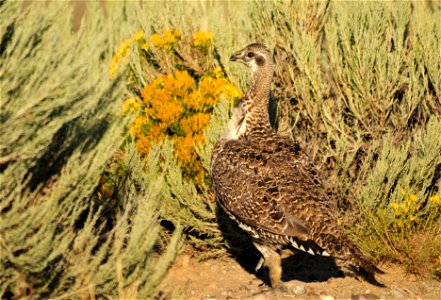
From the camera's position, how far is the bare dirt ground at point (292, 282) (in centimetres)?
639

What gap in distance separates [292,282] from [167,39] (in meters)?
3.04

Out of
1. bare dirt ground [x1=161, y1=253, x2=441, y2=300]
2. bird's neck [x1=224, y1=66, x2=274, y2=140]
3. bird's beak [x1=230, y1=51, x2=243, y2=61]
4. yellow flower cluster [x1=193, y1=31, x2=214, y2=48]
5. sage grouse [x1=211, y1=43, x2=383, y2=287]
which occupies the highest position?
yellow flower cluster [x1=193, y1=31, x2=214, y2=48]

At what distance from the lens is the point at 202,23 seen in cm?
900

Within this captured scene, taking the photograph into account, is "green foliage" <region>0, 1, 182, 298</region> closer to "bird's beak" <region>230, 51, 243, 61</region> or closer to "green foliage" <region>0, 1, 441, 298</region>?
"green foliage" <region>0, 1, 441, 298</region>

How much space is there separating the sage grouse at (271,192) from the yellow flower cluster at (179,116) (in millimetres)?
569

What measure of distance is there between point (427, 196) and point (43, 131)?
4364 mm

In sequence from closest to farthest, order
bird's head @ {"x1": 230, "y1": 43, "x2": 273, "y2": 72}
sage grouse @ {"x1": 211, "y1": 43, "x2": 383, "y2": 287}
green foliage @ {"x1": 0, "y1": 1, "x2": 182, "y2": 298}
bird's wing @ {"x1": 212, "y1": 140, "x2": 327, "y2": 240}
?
green foliage @ {"x1": 0, "y1": 1, "x2": 182, "y2": 298} < sage grouse @ {"x1": 211, "y1": 43, "x2": 383, "y2": 287} < bird's wing @ {"x1": 212, "y1": 140, "x2": 327, "y2": 240} < bird's head @ {"x1": 230, "y1": 43, "x2": 273, "y2": 72}

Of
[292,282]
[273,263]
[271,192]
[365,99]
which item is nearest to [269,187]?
[271,192]

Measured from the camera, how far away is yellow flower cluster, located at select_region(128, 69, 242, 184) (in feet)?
24.0

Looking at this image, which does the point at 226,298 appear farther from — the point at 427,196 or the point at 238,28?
the point at 238,28

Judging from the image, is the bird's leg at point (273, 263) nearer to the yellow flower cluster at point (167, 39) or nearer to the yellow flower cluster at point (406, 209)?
the yellow flower cluster at point (406, 209)

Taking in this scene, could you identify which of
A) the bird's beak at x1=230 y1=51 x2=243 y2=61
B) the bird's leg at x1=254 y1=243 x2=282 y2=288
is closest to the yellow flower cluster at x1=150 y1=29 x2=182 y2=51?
the bird's beak at x1=230 y1=51 x2=243 y2=61

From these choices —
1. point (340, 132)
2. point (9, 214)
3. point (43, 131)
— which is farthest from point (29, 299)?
point (340, 132)

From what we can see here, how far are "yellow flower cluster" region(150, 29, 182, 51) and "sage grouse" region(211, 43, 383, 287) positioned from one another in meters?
1.58
